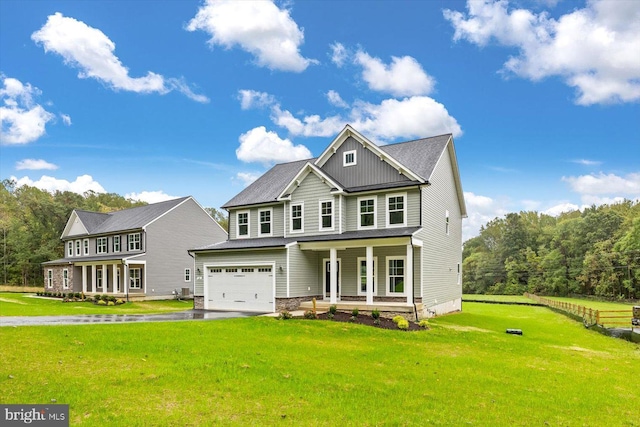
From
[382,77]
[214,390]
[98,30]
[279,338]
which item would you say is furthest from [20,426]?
[382,77]

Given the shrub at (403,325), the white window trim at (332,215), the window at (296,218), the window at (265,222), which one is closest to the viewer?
the shrub at (403,325)

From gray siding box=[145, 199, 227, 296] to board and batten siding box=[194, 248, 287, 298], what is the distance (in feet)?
37.0

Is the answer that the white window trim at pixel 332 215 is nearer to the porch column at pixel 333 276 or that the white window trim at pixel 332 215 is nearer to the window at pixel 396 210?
the porch column at pixel 333 276

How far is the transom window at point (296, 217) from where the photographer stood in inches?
971

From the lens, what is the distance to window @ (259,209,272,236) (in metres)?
26.2

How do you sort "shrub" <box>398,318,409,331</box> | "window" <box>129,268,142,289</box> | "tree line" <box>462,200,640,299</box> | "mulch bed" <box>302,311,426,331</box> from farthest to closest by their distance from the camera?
"tree line" <box>462,200,640,299</box> < "window" <box>129,268,142,289</box> < "mulch bed" <box>302,311,426,331</box> < "shrub" <box>398,318,409,331</box>

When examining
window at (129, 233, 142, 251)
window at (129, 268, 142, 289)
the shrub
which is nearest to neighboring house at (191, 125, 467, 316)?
the shrub

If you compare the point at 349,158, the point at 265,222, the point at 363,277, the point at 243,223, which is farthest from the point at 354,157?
the point at 243,223

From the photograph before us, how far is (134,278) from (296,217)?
60.3 ft

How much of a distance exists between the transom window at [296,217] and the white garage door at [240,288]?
9.56ft

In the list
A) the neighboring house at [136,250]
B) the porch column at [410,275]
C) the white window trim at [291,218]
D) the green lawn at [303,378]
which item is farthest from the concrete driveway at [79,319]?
the neighboring house at [136,250]

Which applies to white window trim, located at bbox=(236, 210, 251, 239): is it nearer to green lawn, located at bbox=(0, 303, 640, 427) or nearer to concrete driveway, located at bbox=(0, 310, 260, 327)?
concrete driveway, located at bbox=(0, 310, 260, 327)

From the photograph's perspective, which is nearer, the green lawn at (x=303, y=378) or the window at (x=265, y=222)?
the green lawn at (x=303, y=378)

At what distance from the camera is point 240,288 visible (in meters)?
24.2
